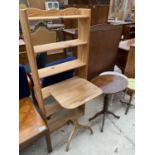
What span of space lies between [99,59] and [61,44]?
0.94m

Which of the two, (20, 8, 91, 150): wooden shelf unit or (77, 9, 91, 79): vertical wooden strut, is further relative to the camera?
(77, 9, 91, 79): vertical wooden strut

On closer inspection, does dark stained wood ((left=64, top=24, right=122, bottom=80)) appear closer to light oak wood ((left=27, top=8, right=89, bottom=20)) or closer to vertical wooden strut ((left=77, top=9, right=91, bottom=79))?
vertical wooden strut ((left=77, top=9, right=91, bottom=79))

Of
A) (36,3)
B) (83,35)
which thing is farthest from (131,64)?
(36,3)

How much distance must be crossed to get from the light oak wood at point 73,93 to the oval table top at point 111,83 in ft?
0.91

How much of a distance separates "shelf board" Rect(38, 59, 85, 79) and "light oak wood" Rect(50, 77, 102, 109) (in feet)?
0.61

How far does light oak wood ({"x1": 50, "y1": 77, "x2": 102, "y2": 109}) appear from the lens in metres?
1.23

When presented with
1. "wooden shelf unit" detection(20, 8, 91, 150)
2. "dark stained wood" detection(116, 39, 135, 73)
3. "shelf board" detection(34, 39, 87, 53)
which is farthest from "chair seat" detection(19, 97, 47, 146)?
"dark stained wood" detection(116, 39, 135, 73)

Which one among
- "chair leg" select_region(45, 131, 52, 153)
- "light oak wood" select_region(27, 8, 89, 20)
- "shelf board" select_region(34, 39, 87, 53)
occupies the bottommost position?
"chair leg" select_region(45, 131, 52, 153)

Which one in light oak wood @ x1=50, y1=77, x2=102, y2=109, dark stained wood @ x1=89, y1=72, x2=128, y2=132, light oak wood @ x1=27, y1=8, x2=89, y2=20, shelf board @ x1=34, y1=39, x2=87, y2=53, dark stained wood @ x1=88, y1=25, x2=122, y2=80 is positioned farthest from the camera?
dark stained wood @ x1=88, y1=25, x2=122, y2=80

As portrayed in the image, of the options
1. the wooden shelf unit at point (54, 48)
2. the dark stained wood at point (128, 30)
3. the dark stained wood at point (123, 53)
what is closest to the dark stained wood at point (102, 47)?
the dark stained wood at point (123, 53)
